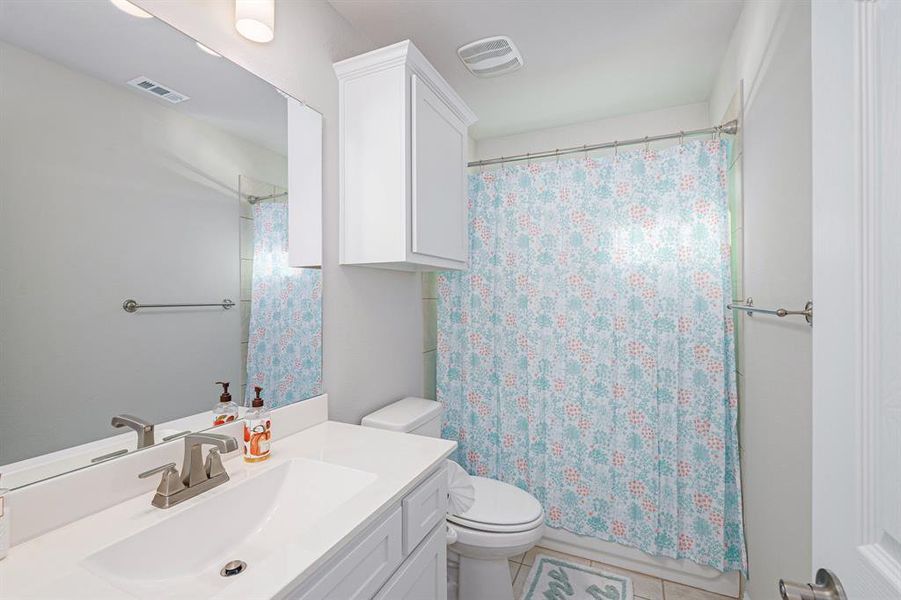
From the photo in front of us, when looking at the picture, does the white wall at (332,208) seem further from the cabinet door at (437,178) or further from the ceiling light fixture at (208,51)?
the cabinet door at (437,178)

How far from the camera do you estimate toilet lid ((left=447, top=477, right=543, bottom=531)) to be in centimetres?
158

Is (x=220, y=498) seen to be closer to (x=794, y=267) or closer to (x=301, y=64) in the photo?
(x=301, y=64)

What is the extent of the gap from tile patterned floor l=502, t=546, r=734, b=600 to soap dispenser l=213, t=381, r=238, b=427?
146cm

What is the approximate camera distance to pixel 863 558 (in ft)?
1.46

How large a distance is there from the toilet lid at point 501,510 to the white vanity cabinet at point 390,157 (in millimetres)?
1023

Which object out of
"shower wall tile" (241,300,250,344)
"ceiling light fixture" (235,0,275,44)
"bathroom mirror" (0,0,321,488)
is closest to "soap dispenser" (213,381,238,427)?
"bathroom mirror" (0,0,321,488)

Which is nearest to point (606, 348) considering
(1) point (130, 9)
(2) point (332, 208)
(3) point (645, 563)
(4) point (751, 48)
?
(3) point (645, 563)

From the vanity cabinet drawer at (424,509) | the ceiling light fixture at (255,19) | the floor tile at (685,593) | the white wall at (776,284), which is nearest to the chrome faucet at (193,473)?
the vanity cabinet drawer at (424,509)

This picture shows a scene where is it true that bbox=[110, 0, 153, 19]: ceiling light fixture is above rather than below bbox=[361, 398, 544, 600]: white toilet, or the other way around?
above

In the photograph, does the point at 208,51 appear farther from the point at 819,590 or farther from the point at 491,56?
the point at 819,590

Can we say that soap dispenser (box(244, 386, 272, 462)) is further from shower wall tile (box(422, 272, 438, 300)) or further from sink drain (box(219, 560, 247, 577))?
shower wall tile (box(422, 272, 438, 300))

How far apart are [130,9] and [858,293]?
1.49m

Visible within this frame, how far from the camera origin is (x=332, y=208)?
1.54 metres

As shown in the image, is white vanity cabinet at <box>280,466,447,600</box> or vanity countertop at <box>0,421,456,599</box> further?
white vanity cabinet at <box>280,466,447,600</box>
